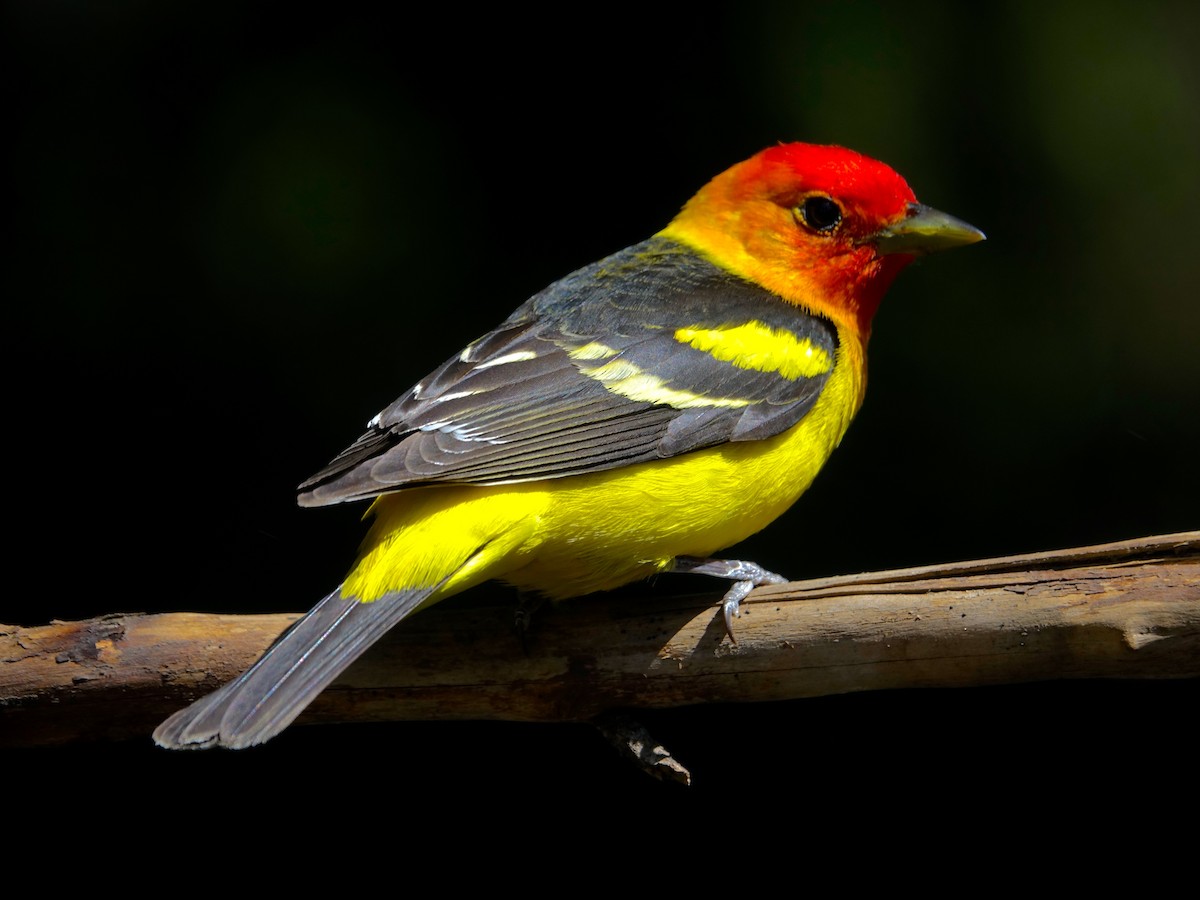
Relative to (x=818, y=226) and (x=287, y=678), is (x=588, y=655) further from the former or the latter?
(x=818, y=226)

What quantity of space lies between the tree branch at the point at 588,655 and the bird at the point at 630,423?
0.36ft

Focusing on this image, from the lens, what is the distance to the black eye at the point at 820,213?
9.85ft

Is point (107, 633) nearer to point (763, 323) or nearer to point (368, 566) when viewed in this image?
point (368, 566)

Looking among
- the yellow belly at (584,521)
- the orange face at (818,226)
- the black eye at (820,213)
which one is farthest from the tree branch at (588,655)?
the black eye at (820,213)

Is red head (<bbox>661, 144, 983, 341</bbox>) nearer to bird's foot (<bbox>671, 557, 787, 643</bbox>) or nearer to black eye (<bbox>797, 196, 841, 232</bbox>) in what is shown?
black eye (<bbox>797, 196, 841, 232</bbox>)

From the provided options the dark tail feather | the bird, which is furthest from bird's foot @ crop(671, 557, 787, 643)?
the dark tail feather

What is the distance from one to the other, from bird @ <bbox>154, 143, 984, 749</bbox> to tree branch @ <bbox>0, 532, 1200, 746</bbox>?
0.36ft

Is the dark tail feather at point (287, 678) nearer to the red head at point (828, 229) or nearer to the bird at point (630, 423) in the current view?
the bird at point (630, 423)

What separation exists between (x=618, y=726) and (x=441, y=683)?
0.37 meters

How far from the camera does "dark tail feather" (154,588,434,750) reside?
200cm

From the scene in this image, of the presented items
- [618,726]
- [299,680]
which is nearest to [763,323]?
[618,726]

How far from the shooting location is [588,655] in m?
2.40

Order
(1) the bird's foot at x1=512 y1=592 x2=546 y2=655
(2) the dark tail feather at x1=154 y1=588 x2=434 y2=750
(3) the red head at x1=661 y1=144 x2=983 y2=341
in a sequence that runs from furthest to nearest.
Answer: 1. (3) the red head at x1=661 y1=144 x2=983 y2=341
2. (1) the bird's foot at x1=512 y1=592 x2=546 y2=655
3. (2) the dark tail feather at x1=154 y1=588 x2=434 y2=750

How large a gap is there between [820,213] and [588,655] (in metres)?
1.36
